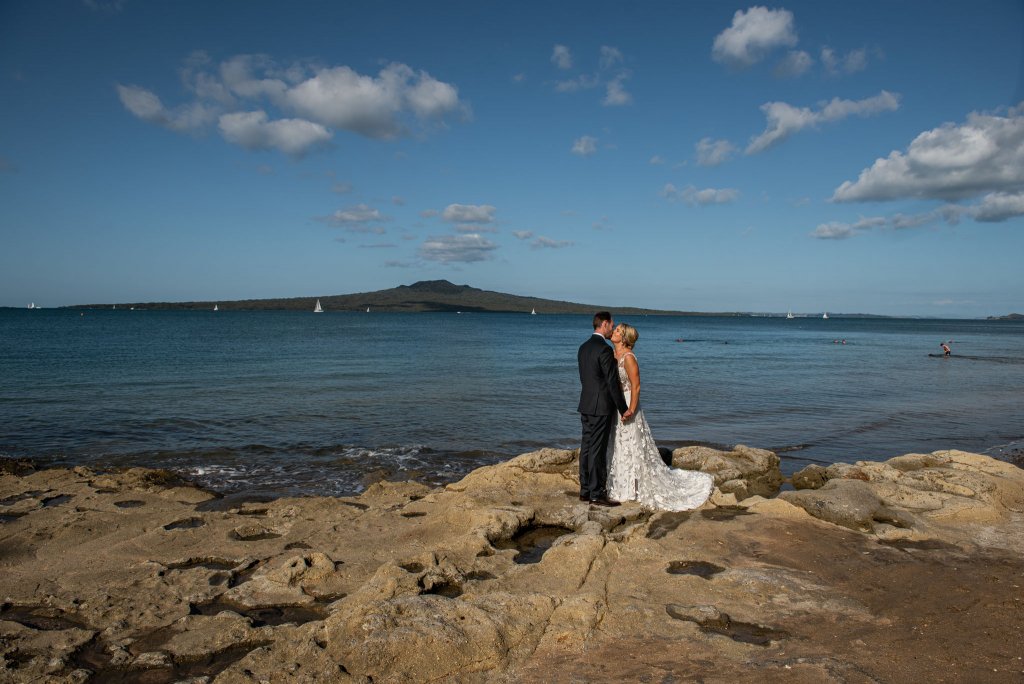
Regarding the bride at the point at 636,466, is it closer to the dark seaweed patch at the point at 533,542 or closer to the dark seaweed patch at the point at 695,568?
the dark seaweed patch at the point at 533,542

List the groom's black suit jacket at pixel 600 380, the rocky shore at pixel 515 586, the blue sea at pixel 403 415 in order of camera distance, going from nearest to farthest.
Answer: the rocky shore at pixel 515 586 → the groom's black suit jacket at pixel 600 380 → the blue sea at pixel 403 415

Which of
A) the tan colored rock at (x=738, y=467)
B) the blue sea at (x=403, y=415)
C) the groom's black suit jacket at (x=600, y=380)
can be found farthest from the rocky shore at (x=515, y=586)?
the blue sea at (x=403, y=415)

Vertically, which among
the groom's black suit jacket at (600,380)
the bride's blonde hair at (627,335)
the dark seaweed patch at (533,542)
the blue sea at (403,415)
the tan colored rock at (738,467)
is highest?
the bride's blonde hair at (627,335)

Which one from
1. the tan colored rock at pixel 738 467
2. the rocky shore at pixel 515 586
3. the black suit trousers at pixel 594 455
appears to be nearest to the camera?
the rocky shore at pixel 515 586

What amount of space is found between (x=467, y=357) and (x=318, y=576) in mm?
32869

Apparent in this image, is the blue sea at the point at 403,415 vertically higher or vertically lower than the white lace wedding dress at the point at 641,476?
lower

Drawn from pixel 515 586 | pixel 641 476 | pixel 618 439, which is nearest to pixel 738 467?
pixel 641 476

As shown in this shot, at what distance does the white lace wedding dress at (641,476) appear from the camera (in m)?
7.91

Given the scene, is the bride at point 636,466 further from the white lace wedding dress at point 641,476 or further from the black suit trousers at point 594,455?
the black suit trousers at point 594,455

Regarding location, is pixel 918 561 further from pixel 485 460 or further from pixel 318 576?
pixel 485 460

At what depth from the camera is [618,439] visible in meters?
8.25

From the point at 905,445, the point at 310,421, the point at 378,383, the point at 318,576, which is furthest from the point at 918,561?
the point at 378,383

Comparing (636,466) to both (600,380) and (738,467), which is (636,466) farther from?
(738,467)

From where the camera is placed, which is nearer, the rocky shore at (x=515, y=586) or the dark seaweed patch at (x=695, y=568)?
the rocky shore at (x=515, y=586)
